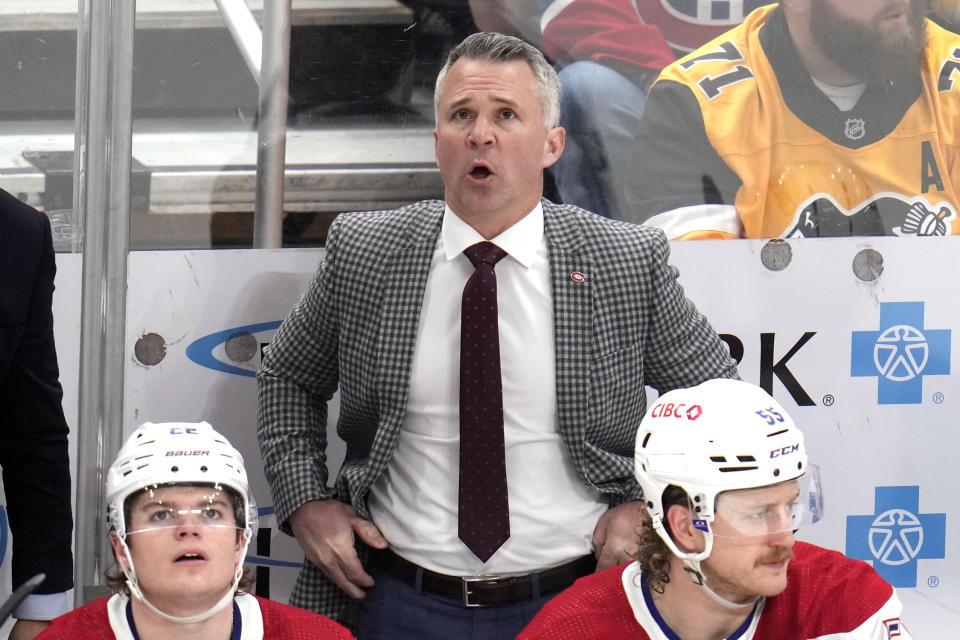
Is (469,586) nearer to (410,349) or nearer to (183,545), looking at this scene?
(410,349)

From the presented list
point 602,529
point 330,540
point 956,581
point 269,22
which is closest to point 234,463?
point 330,540

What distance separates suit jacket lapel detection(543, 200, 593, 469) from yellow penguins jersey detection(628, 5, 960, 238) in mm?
526

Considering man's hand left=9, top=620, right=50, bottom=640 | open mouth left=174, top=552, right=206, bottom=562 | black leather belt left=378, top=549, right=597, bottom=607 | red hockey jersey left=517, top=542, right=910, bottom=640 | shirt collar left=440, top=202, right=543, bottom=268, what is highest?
shirt collar left=440, top=202, right=543, bottom=268

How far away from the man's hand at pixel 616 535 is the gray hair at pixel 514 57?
77cm

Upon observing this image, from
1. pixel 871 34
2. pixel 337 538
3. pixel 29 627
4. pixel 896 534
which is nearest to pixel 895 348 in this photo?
pixel 896 534

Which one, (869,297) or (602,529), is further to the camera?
(869,297)

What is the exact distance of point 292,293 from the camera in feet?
9.18

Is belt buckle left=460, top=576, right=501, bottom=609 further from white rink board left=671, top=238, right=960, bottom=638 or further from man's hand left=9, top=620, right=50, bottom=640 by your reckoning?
white rink board left=671, top=238, right=960, bottom=638

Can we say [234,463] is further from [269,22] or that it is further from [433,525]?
[269,22]

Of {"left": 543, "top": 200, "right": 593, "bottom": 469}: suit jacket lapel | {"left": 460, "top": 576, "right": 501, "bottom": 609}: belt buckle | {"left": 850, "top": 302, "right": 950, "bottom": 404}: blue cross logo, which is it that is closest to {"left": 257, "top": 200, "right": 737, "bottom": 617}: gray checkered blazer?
{"left": 543, "top": 200, "right": 593, "bottom": 469}: suit jacket lapel

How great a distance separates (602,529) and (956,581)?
1123 millimetres

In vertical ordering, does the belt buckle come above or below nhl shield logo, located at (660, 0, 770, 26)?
below

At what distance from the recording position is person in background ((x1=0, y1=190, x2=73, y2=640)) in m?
2.19

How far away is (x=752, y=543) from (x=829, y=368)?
1.07 metres
